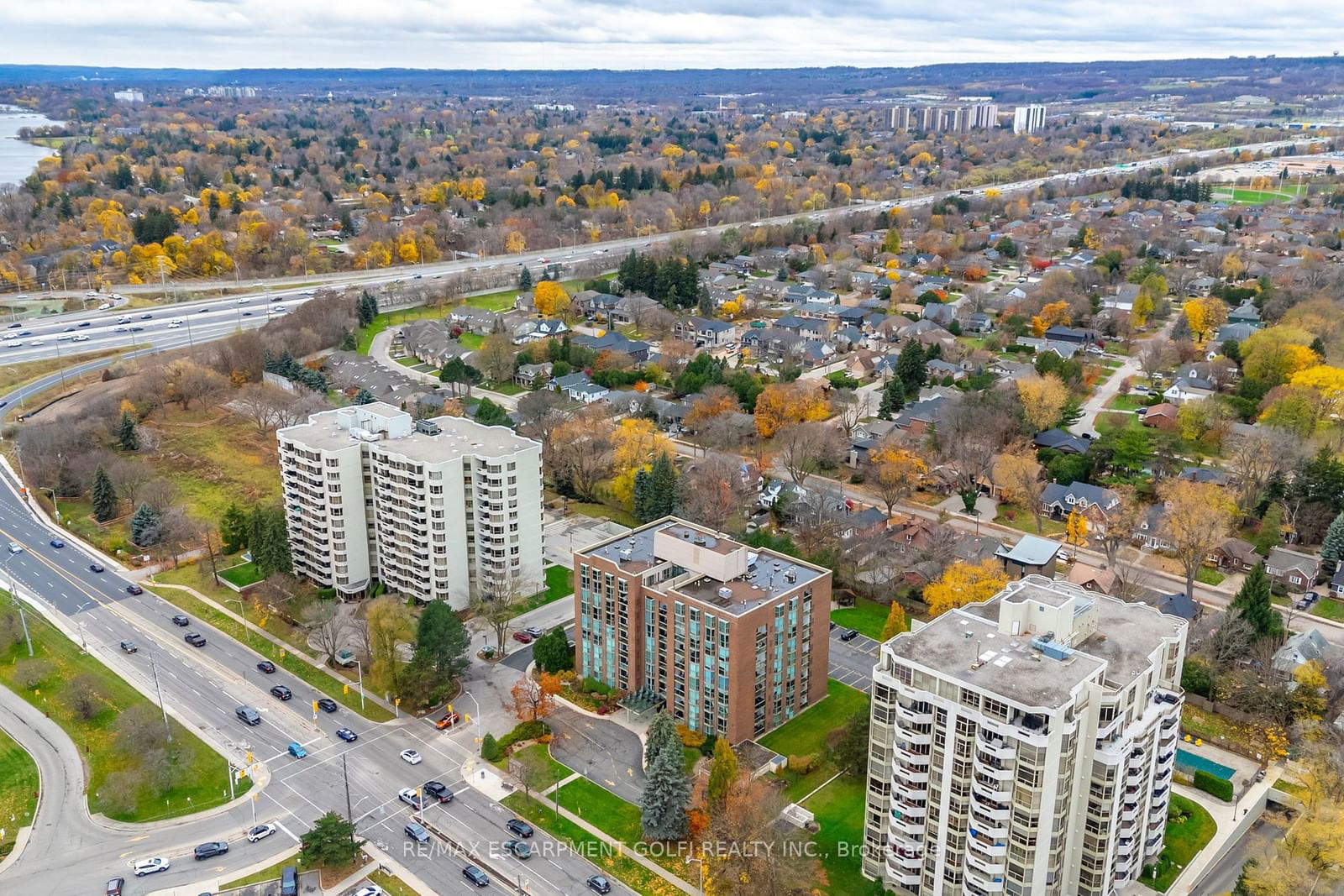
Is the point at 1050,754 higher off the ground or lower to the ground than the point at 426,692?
higher

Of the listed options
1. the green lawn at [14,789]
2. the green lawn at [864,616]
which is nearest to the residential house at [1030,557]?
the green lawn at [864,616]

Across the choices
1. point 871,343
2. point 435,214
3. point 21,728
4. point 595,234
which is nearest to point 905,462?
point 871,343

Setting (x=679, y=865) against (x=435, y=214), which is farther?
(x=435, y=214)

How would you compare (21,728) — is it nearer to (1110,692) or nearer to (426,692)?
(426,692)

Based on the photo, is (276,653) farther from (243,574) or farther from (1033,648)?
(1033,648)

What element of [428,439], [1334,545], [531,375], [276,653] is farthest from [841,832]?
[531,375]
